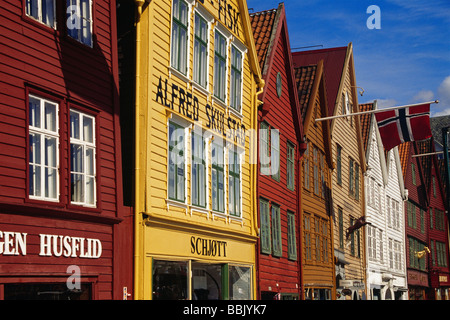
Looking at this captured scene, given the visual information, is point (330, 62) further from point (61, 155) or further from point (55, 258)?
point (55, 258)

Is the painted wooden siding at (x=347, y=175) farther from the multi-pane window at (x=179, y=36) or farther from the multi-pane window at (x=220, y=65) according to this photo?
the multi-pane window at (x=179, y=36)

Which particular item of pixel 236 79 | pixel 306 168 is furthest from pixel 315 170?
pixel 236 79

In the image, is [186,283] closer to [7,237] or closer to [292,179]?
[7,237]

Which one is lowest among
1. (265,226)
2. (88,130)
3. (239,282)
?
(239,282)

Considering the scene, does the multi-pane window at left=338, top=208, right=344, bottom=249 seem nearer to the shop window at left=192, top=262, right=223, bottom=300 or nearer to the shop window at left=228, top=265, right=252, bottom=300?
the shop window at left=228, top=265, right=252, bottom=300

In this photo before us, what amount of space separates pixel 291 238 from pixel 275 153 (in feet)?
11.4

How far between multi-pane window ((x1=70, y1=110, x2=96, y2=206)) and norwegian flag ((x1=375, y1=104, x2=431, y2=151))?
24.9 meters

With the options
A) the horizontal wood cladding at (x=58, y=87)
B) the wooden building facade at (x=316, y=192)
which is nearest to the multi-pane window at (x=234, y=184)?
the wooden building facade at (x=316, y=192)

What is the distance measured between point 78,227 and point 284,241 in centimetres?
1360

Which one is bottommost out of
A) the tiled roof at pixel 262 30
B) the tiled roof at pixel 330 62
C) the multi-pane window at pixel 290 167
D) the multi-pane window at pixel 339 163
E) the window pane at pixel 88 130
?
the window pane at pixel 88 130

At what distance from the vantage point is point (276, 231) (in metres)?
26.1

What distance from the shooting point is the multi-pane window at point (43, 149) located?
1334 centimetres

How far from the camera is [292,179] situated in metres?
28.5

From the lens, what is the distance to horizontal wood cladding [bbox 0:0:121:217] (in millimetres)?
12766
